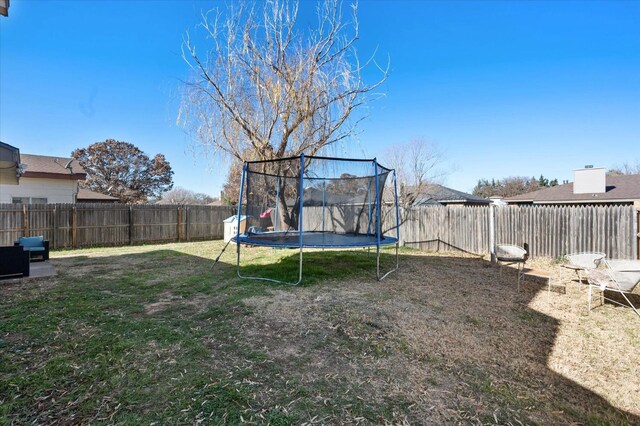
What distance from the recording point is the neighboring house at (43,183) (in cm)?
1099

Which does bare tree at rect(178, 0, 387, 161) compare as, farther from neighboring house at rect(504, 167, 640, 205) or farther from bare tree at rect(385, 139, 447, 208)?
neighboring house at rect(504, 167, 640, 205)

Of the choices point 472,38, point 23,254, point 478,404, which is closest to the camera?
point 478,404

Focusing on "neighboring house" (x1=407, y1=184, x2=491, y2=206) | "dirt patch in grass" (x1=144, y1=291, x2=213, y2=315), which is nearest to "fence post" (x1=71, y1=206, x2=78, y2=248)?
"dirt patch in grass" (x1=144, y1=291, x2=213, y2=315)

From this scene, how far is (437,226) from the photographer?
9.42m

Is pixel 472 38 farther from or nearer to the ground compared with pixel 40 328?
farther from the ground

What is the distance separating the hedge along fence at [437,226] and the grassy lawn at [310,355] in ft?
10.5

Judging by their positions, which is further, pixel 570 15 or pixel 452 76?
pixel 452 76

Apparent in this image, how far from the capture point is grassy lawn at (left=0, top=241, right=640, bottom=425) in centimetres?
181

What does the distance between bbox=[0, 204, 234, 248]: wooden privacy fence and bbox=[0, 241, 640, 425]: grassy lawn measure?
585 cm

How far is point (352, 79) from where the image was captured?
26.3ft

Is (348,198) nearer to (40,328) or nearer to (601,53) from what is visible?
(40,328)

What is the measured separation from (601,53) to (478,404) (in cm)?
1101

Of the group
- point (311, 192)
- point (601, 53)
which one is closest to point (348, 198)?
point (311, 192)

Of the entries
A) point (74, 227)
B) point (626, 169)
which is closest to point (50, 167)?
point (74, 227)
